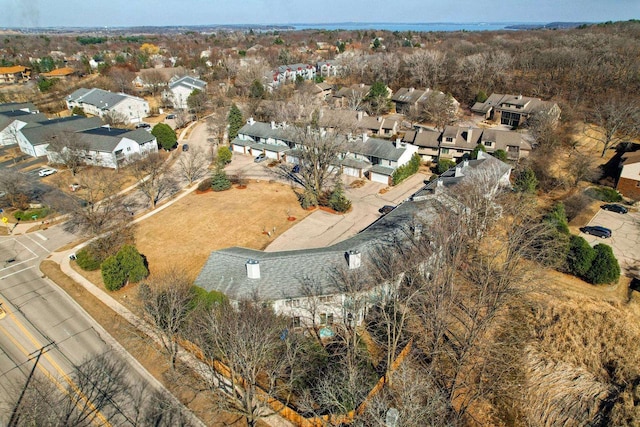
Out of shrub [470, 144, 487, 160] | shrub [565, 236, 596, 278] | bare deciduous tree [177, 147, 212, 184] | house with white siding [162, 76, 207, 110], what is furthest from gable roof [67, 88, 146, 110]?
shrub [565, 236, 596, 278]

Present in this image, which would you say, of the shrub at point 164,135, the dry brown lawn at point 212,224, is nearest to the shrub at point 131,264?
the dry brown lawn at point 212,224

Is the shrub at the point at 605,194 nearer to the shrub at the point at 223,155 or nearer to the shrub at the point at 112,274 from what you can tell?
the shrub at the point at 223,155

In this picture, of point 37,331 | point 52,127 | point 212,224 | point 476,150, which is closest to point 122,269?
point 37,331

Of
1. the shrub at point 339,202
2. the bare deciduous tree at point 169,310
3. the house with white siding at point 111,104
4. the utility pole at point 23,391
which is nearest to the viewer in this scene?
the utility pole at point 23,391

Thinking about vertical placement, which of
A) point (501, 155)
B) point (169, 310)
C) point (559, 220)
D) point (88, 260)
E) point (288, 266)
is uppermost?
point (169, 310)

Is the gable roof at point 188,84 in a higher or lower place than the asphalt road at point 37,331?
higher

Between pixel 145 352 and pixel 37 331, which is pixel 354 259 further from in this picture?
pixel 37 331

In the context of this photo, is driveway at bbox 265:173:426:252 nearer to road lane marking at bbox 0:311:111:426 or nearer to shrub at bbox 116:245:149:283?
shrub at bbox 116:245:149:283
